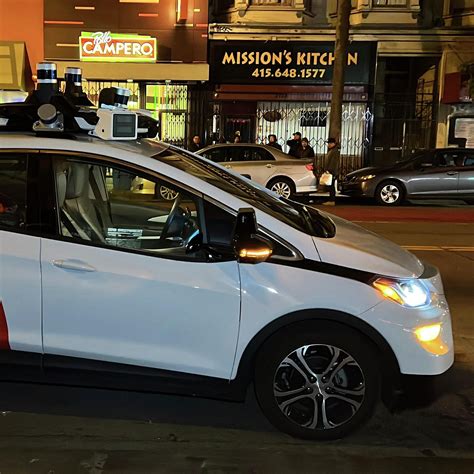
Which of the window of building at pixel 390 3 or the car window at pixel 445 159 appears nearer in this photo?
the car window at pixel 445 159

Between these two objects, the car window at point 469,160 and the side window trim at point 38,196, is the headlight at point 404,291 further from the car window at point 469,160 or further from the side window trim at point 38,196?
the car window at point 469,160

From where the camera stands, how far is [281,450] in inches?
147

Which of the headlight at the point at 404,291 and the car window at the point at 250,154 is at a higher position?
the car window at the point at 250,154

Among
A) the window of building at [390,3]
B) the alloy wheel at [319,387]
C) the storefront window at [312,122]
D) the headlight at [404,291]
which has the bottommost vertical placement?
the alloy wheel at [319,387]

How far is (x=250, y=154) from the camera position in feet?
53.7

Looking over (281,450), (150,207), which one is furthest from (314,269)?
(150,207)

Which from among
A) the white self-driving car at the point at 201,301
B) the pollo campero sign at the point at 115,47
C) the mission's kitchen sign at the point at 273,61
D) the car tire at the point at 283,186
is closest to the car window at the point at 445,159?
the car tire at the point at 283,186

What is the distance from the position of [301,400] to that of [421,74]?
66.9ft

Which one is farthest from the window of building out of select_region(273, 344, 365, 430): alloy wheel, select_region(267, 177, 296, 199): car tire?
select_region(273, 344, 365, 430): alloy wheel

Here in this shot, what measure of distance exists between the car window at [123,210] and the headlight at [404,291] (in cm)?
106

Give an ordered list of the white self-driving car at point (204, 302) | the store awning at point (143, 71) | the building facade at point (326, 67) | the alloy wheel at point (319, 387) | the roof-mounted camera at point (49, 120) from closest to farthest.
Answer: the white self-driving car at point (204, 302) → the alloy wheel at point (319, 387) → the roof-mounted camera at point (49, 120) → the store awning at point (143, 71) → the building facade at point (326, 67)

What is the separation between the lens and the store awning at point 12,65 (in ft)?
64.5

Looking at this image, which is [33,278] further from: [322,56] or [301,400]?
[322,56]

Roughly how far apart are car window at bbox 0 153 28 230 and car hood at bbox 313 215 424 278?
66.0 inches
